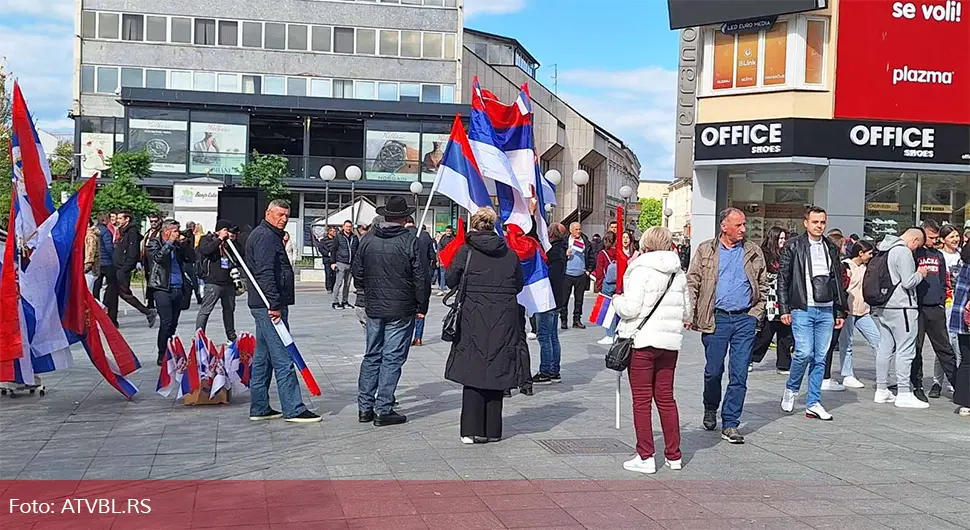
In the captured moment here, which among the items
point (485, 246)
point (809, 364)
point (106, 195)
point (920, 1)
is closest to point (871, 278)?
point (809, 364)

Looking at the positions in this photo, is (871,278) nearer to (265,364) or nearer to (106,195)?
(265,364)

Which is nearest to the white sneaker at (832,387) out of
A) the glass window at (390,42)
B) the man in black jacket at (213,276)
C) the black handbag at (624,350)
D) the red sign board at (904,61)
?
the black handbag at (624,350)

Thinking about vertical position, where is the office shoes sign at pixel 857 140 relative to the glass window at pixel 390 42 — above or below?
below

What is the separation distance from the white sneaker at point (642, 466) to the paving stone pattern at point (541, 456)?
62 mm

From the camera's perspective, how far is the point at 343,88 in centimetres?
5081

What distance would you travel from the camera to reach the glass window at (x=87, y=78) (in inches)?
1933

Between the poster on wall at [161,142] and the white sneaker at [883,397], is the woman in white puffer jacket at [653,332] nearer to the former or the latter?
the white sneaker at [883,397]

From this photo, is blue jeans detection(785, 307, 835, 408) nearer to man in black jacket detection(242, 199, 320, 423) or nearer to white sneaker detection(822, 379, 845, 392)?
white sneaker detection(822, 379, 845, 392)

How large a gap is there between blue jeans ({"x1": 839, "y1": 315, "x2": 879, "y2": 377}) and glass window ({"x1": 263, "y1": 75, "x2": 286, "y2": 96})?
41723 mm

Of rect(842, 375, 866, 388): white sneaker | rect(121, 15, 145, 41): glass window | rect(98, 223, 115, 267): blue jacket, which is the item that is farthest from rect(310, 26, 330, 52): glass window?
rect(842, 375, 866, 388): white sneaker

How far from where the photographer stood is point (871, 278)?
10281mm

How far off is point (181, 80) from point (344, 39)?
8280 millimetres

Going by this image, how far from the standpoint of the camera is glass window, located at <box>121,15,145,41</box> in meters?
49.1

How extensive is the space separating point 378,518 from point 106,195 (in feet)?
102
